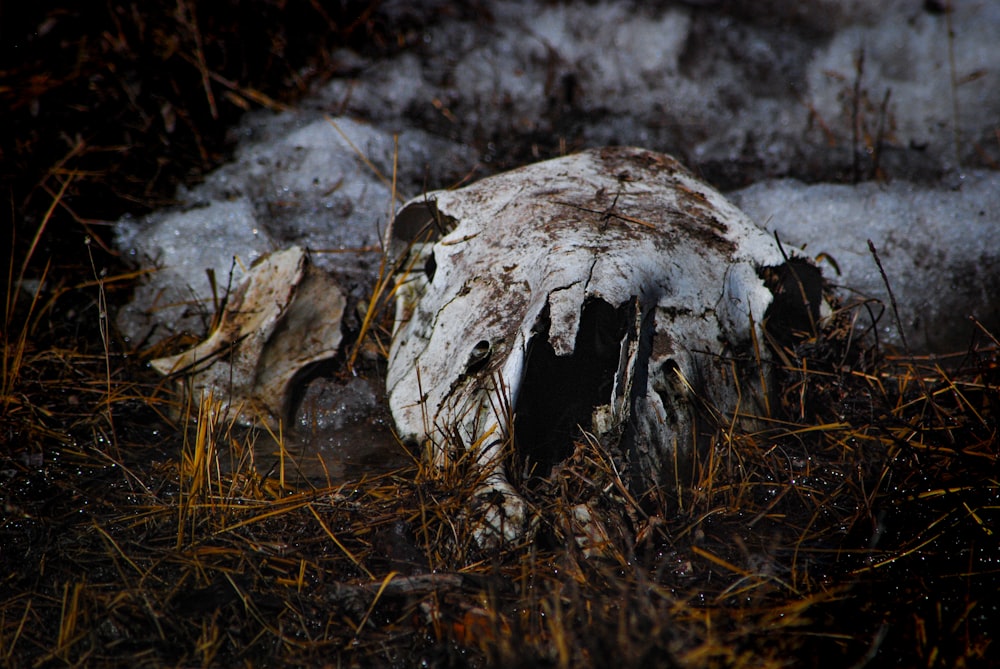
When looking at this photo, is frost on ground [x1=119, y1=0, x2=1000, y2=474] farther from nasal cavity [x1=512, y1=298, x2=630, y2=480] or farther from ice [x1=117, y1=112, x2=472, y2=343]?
nasal cavity [x1=512, y1=298, x2=630, y2=480]

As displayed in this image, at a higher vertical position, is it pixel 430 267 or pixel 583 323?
pixel 583 323

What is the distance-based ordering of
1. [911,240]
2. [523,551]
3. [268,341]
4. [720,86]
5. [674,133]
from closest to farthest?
[523,551]
[268,341]
[911,240]
[674,133]
[720,86]

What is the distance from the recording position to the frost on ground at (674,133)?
3273mm

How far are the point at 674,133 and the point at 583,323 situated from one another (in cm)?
240

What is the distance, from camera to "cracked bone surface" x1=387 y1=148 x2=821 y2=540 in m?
1.99

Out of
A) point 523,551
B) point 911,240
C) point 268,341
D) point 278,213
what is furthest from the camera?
point 278,213

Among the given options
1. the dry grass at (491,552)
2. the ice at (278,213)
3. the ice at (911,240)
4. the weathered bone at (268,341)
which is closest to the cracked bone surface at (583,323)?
the dry grass at (491,552)

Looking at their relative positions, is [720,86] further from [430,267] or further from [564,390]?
[564,390]

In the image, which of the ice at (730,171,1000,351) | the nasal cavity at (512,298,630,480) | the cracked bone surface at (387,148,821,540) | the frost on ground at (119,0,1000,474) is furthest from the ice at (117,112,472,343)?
the ice at (730,171,1000,351)

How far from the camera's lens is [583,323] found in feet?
6.68

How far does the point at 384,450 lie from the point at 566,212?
1.08 m

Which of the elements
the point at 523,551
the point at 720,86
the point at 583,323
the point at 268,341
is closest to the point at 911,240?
the point at 720,86

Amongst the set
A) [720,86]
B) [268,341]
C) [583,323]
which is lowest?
[268,341]

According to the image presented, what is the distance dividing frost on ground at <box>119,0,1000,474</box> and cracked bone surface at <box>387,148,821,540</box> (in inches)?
34.8
